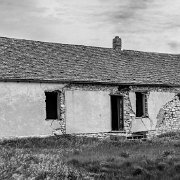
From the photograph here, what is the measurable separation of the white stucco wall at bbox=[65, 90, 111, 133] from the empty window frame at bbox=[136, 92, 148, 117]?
2687 mm

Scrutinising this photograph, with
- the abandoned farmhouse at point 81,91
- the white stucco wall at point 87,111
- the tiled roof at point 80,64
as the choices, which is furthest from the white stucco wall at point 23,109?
the white stucco wall at point 87,111

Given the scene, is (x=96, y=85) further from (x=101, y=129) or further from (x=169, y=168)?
(x=169, y=168)

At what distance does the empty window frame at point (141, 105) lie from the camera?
2412 cm

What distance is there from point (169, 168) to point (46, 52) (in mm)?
13447

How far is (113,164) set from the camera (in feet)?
38.9

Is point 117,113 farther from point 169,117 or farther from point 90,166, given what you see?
point 90,166

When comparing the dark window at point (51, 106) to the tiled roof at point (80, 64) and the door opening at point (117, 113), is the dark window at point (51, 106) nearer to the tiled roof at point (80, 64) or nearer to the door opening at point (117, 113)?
the tiled roof at point (80, 64)

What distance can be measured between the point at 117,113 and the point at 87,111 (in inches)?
114

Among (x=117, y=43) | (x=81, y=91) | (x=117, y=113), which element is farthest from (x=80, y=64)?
(x=117, y=43)

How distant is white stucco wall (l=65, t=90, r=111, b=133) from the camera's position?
2116 cm

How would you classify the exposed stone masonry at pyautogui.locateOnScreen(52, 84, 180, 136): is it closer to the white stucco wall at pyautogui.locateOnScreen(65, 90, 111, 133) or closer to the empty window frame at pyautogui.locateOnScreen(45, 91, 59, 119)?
the white stucco wall at pyautogui.locateOnScreen(65, 90, 111, 133)

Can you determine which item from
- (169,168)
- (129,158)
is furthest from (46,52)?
(169,168)

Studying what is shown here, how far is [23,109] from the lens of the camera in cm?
1969

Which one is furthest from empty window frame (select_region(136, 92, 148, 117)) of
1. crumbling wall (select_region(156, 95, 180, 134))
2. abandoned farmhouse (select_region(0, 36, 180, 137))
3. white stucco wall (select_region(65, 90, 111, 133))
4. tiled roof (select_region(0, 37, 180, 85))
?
white stucco wall (select_region(65, 90, 111, 133))
